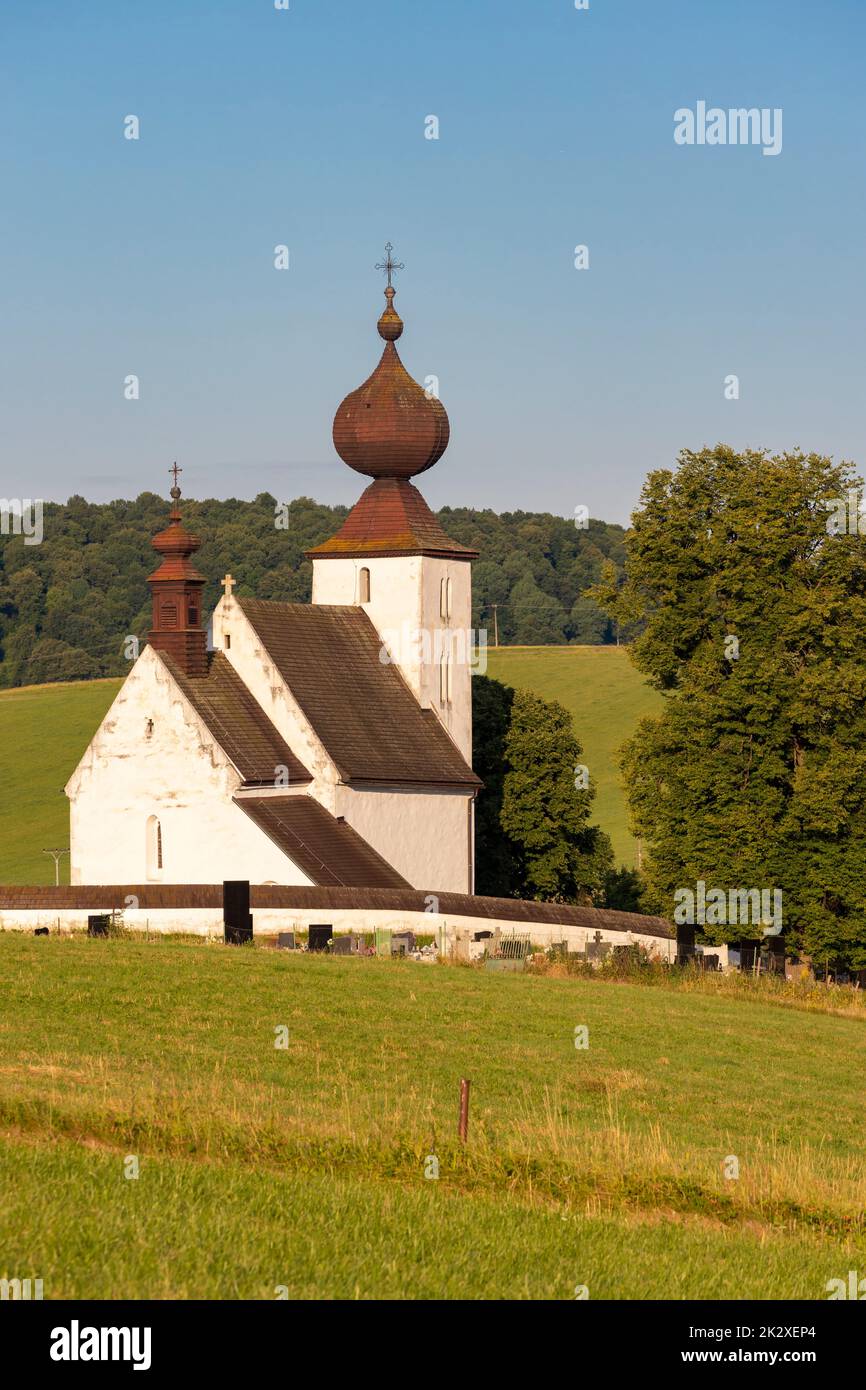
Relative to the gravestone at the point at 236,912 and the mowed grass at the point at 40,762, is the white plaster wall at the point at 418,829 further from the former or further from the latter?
the mowed grass at the point at 40,762

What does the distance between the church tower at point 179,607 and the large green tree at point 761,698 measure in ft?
35.6

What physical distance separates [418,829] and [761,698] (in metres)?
9.10

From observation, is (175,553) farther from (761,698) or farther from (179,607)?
(761,698)

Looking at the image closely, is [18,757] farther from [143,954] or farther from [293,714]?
[143,954]

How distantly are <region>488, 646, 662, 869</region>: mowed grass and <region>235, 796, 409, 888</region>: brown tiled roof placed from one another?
46878 mm

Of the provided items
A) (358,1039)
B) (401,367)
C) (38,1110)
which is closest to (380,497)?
(401,367)

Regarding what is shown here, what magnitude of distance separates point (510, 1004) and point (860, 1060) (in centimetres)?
541

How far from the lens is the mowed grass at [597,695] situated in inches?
4050

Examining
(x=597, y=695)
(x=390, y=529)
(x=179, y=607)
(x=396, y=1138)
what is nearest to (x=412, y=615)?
(x=390, y=529)

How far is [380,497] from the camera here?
57500mm

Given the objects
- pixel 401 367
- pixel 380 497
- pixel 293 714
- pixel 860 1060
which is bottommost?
pixel 860 1060

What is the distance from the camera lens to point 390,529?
186ft

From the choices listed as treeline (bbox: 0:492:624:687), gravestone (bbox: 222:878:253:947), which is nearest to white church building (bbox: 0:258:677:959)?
gravestone (bbox: 222:878:253:947)

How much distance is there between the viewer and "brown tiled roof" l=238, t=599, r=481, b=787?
50.4m
